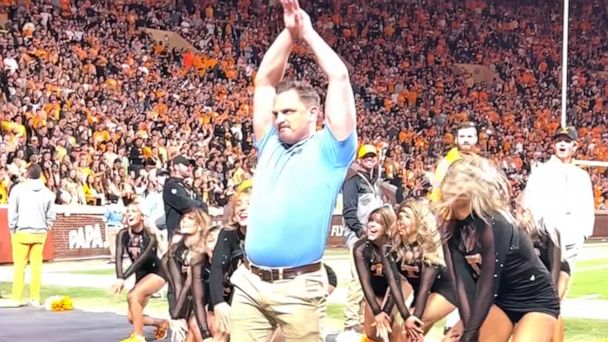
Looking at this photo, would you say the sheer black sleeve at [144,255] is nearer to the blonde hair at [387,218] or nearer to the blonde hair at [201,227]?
the blonde hair at [201,227]

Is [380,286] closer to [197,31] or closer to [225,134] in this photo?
[225,134]

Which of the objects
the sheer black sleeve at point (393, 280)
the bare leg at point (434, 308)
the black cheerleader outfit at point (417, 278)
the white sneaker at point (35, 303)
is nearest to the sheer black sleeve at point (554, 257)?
the black cheerleader outfit at point (417, 278)

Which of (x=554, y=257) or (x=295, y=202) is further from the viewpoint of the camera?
(x=554, y=257)

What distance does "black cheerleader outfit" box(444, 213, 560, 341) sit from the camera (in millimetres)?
5438

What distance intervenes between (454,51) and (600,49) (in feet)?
19.8

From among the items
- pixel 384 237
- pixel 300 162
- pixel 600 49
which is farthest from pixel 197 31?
pixel 300 162

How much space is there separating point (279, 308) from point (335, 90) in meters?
1.04

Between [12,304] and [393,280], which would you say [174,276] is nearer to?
[393,280]

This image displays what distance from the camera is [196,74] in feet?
91.5

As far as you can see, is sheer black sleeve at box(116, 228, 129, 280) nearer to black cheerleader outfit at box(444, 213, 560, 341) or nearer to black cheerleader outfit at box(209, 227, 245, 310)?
black cheerleader outfit at box(209, 227, 245, 310)

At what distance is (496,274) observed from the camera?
545 cm

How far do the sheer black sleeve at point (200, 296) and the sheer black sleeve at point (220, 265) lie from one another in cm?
58

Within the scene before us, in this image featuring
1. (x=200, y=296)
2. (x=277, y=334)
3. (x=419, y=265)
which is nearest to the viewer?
(x=277, y=334)

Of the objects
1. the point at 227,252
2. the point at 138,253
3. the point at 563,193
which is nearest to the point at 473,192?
the point at 227,252
